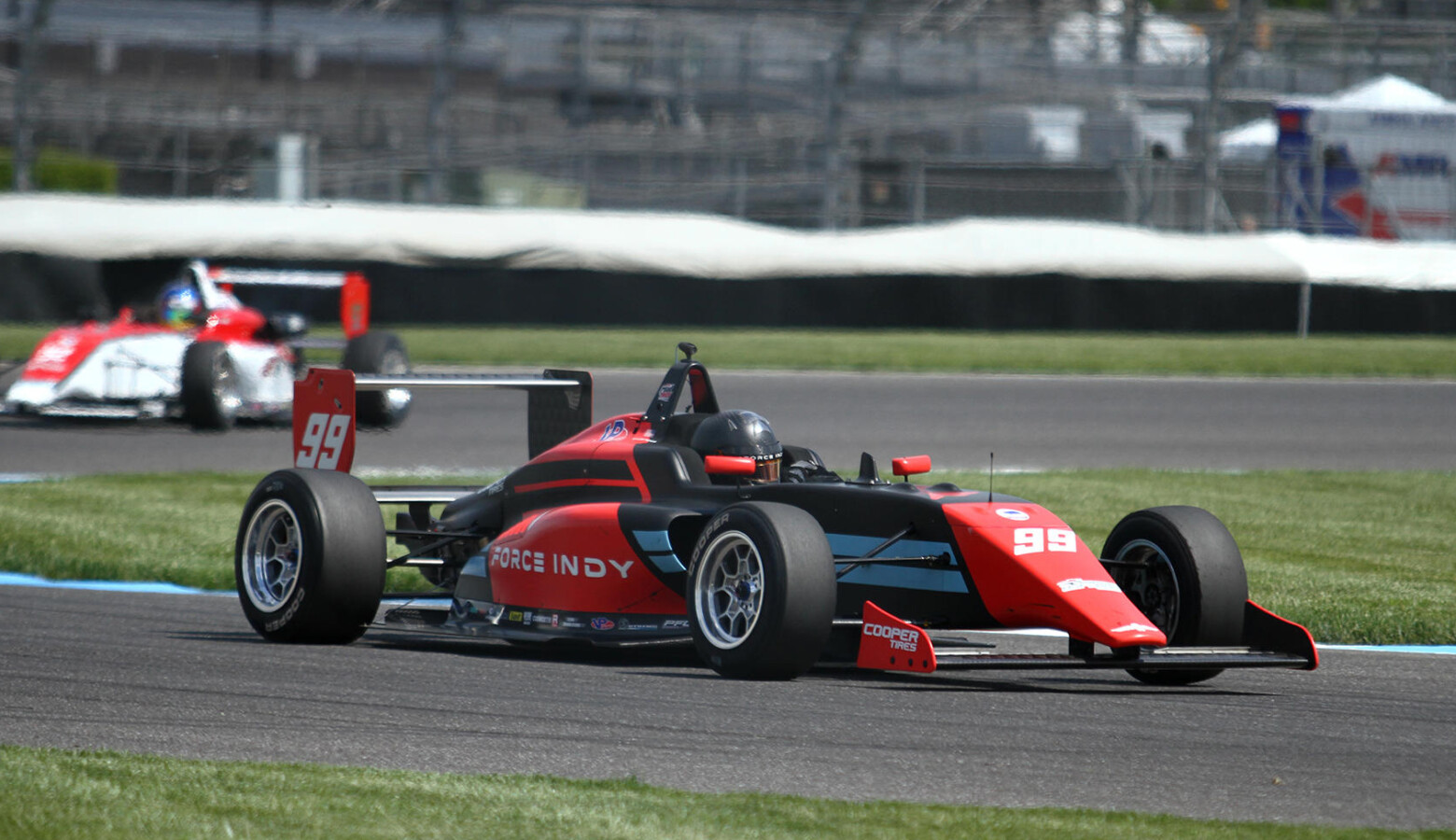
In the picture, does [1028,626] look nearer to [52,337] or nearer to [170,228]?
[52,337]

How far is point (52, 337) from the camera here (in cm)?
1711

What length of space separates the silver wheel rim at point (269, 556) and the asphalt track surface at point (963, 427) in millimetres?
6456

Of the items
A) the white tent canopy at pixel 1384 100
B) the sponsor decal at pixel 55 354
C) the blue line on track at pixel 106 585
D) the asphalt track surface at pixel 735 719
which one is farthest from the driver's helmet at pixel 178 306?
the white tent canopy at pixel 1384 100

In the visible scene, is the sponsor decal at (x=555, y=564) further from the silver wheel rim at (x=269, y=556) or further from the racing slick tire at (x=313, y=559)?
the silver wheel rim at (x=269, y=556)

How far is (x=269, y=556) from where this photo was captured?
7.70m

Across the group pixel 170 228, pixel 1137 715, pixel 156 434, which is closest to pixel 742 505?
pixel 1137 715

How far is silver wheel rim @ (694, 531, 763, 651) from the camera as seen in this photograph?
20.9 feet

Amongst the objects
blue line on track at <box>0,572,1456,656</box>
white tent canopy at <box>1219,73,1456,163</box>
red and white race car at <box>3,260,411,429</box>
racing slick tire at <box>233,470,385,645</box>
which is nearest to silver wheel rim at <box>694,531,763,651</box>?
racing slick tire at <box>233,470,385,645</box>

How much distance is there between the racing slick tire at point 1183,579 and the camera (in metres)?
6.64

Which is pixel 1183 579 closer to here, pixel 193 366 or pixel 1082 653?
pixel 1082 653

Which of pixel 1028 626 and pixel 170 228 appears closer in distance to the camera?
pixel 1028 626

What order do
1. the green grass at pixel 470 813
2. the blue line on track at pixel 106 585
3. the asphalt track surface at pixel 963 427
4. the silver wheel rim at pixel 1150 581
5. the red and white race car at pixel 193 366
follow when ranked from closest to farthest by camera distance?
1. the green grass at pixel 470 813
2. the silver wheel rim at pixel 1150 581
3. the blue line on track at pixel 106 585
4. the asphalt track surface at pixel 963 427
5. the red and white race car at pixel 193 366

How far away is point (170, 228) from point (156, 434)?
27.1 ft

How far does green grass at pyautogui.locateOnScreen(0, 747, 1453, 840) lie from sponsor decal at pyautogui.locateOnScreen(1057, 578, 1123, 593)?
1.71 metres
